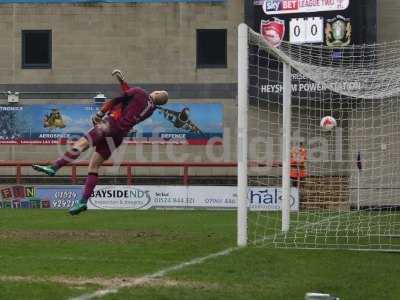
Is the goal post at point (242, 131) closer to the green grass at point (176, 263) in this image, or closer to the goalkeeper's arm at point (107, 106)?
the green grass at point (176, 263)

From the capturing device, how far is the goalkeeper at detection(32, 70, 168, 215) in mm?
10695

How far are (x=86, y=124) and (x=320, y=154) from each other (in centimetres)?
1314

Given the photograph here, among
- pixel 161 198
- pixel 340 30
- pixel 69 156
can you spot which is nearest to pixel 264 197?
pixel 161 198

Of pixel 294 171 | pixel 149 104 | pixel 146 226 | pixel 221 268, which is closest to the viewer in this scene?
pixel 221 268

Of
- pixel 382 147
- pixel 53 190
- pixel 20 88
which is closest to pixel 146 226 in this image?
pixel 382 147

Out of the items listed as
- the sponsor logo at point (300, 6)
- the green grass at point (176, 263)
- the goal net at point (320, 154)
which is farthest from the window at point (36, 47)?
the green grass at point (176, 263)

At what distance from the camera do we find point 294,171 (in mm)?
26125

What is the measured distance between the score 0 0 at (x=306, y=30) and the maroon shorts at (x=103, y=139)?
22867mm

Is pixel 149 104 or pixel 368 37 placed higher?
pixel 368 37

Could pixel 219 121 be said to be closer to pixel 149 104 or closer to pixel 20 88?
pixel 20 88

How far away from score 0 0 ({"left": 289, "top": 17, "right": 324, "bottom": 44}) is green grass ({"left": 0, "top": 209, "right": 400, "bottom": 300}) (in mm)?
17786

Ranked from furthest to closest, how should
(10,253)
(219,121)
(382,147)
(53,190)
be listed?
(219,121) → (53,190) → (382,147) → (10,253)

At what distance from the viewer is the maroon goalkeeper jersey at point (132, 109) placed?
36.0ft

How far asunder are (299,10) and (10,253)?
2341cm
